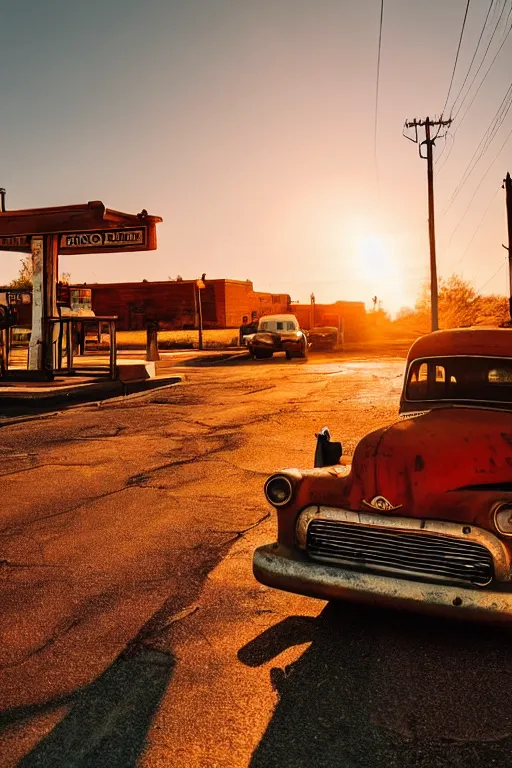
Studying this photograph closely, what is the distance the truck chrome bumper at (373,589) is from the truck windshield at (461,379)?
1643 mm

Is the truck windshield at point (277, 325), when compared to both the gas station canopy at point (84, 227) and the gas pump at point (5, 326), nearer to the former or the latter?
the gas station canopy at point (84, 227)

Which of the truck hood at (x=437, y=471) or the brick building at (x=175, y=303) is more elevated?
the brick building at (x=175, y=303)

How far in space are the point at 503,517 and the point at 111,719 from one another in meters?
1.99

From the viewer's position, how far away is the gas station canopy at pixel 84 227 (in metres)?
16.3

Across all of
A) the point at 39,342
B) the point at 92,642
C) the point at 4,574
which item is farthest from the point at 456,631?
the point at 39,342

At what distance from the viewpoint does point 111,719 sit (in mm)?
2809

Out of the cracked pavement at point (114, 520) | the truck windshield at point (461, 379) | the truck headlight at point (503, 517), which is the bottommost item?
the cracked pavement at point (114, 520)

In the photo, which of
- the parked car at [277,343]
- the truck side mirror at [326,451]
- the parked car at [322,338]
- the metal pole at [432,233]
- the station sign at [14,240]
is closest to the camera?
the truck side mirror at [326,451]

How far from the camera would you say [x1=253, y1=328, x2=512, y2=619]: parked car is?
10.4 feet

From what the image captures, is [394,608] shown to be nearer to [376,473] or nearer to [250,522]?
[376,473]

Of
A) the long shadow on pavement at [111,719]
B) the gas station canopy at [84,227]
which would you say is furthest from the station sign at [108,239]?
the long shadow on pavement at [111,719]

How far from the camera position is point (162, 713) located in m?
2.84

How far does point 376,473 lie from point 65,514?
11.7 feet

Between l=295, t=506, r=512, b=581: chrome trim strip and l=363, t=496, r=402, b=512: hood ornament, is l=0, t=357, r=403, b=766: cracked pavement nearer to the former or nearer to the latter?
l=295, t=506, r=512, b=581: chrome trim strip
